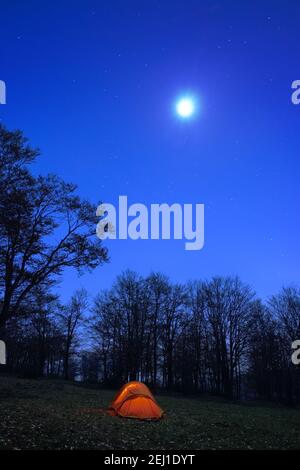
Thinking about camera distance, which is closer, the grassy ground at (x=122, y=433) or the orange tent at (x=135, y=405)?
the grassy ground at (x=122, y=433)

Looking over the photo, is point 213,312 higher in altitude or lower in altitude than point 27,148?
lower

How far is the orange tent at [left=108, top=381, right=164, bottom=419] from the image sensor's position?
20.2 meters

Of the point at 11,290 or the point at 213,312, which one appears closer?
the point at 11,290

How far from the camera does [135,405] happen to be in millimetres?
20531

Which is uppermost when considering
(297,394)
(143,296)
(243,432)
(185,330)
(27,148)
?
(27,148)

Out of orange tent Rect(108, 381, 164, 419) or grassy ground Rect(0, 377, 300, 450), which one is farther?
orange tent Rect(108, 381, 164, 419)

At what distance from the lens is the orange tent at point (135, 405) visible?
66.3 ft

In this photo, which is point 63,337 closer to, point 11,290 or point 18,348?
point 18,348

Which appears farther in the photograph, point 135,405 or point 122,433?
point 135,405
